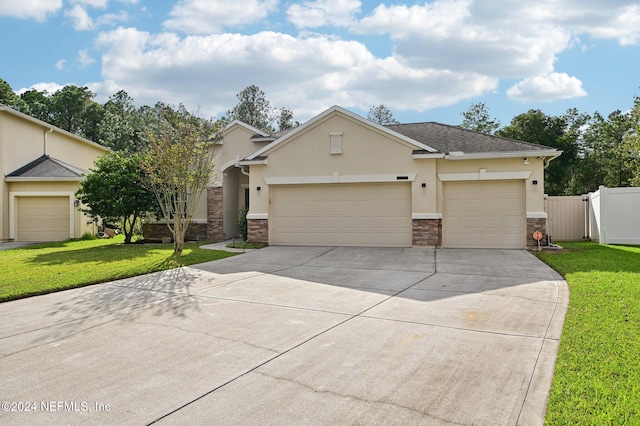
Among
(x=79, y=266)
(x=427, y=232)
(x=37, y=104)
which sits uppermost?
(x=37, y=104)

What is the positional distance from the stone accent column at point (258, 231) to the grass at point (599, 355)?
32.4 ft

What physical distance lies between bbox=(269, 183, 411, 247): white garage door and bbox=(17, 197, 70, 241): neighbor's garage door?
11360 millimetres

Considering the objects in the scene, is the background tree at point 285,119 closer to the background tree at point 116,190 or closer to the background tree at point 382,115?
the background tree at point 382,115

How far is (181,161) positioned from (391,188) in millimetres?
6923

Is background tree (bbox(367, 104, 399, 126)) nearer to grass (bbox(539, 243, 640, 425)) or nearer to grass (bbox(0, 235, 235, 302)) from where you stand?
grass (bbox(0, 235, 235, 302))

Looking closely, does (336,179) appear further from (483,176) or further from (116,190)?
(116,190)

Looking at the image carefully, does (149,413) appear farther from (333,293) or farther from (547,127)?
(547,127)

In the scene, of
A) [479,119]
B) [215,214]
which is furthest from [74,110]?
[479,119]

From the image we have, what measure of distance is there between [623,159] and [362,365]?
30.0 m

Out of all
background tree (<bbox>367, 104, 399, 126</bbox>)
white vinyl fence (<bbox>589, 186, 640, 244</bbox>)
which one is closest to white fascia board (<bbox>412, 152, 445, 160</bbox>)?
white vinyl fence (<bbox>589, 186, 640, 244</bbox>)

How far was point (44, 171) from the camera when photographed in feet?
66.7

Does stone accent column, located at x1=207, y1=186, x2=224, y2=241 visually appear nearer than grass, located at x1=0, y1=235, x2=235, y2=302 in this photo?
No

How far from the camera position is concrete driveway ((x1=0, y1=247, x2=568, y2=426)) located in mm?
3379

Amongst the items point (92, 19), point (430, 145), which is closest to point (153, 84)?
point (92, 19)
